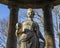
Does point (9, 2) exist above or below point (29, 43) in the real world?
above

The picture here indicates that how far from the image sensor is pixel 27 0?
2233 cm

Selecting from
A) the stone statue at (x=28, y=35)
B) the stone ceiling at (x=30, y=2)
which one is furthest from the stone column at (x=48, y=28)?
the stone statue at (x=28, y=35)

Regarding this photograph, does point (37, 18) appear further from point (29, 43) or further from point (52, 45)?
point (29, 43)

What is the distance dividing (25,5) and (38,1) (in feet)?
4.55

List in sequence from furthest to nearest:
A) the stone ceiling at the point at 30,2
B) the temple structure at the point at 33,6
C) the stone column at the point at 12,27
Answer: the stone ceiling at the point at 30,2
the temple structure at the point at 33,6
the stone column at the point at 12,27

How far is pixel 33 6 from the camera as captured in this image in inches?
896

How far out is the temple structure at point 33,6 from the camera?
20172 mm

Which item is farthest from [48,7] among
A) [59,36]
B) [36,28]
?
[59,36]

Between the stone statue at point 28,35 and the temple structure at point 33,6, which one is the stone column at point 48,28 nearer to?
the temple structure at point 33,6

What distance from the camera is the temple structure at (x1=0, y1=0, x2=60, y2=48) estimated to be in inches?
794

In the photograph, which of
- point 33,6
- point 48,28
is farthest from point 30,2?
point 48,28

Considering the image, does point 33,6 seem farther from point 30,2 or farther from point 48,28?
point 48,28

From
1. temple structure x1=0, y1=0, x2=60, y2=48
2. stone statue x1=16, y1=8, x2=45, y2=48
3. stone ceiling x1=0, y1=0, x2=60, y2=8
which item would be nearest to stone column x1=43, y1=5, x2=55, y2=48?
temple structure x1=0, y1=0, x2=60, y2=48

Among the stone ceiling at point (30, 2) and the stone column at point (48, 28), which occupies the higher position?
the stone ceiling at point (30, 2)
